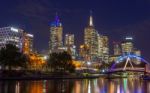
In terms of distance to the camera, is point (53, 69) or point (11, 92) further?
point (53, 69)

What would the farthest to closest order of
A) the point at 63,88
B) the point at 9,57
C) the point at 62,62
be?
the point at 62,62
the point at 9,57
the point at 63,88

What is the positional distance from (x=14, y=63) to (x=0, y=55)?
248 inches

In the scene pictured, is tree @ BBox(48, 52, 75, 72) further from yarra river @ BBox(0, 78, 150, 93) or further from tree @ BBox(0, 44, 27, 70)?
yarra river @ BBox(0, 78, 150, 93)

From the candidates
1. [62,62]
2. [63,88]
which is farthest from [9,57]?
[63,88]

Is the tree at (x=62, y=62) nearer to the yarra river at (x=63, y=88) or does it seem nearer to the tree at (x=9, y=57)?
the tree at (x=9, y=57)

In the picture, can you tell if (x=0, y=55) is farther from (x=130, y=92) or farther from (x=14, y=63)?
(x=130, y=92)

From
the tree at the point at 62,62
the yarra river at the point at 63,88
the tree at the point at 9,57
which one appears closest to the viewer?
the yarra river at the point at 63,88

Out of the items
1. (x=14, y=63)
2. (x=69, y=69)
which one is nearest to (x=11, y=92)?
(x=14, y=63)

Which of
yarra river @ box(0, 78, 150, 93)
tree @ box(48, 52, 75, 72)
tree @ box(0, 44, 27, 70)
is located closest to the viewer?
yarra river @ box(0, 78, 150, 93)

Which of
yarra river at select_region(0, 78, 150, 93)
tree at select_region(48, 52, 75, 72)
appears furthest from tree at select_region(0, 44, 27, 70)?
yarra river at select_region(0, 78, 150, 93)

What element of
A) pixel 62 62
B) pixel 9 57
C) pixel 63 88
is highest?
pixel 9 57

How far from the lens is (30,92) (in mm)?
57781

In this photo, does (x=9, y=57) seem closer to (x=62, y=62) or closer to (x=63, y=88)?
(x=62, y=62)

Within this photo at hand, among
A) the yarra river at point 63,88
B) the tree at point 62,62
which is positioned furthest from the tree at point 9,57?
the yarra river at point 63,88
